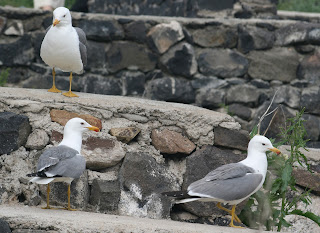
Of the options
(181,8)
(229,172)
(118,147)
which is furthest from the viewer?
(181,8)

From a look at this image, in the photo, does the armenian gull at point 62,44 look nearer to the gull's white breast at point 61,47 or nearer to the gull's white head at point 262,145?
the gull's white breast at point 61,47

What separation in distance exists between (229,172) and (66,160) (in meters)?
0.96

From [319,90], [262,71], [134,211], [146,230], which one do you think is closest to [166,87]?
[262,71]

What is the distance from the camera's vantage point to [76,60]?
16.3ft

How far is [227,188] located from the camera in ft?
13.0

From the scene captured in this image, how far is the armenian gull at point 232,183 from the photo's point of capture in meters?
3.90

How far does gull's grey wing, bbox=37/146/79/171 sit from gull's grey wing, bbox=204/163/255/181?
2.70 ft

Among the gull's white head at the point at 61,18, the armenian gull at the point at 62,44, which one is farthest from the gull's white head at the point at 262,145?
the gull's white head at the point at 61,18

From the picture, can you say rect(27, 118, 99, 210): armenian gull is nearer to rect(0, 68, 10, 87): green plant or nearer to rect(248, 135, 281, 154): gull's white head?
rect(248, 135, 281, 154): gull's white head

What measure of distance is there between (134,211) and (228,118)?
94 cm

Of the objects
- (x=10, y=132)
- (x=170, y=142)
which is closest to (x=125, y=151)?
(x=170, y=142)

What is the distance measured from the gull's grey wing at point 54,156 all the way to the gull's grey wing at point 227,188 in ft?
2.42

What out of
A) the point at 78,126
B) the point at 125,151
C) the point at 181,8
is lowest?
the point at 125,151

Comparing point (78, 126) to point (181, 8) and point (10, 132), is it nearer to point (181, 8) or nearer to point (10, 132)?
point (10, 132)
